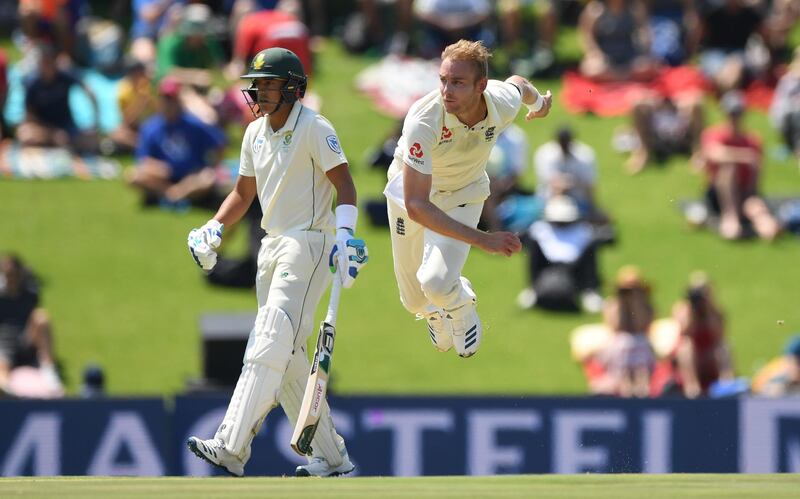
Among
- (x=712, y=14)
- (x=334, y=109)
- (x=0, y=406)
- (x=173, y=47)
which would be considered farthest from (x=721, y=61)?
(x=0, y=406)

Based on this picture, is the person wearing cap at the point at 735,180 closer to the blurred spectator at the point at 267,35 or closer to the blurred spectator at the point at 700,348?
the blurred spectator at the point at 700,348

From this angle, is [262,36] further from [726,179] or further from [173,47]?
[726,179]

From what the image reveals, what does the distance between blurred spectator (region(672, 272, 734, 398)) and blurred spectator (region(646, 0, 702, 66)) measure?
16.6 ft

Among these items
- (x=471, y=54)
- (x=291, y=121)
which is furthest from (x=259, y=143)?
(x=471, y=54)

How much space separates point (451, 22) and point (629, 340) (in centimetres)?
530

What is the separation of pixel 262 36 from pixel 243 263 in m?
2.93

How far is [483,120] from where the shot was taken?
26.9 feet

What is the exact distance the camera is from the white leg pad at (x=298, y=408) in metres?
8.30

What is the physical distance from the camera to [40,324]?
12.7 meters

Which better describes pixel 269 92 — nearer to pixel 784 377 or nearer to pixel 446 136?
pixel 446 136

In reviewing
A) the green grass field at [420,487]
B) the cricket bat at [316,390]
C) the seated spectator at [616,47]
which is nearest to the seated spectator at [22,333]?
the green grass field at [420,487]

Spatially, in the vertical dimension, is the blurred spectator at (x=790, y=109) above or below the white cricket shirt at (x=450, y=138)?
above

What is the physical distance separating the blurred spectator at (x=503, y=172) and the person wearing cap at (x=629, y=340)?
1.47 m

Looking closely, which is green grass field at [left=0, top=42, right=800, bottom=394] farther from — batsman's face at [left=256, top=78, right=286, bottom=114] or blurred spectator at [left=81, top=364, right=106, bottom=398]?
batsman's face at [left=256, top=78, right=286, bottom=114]
